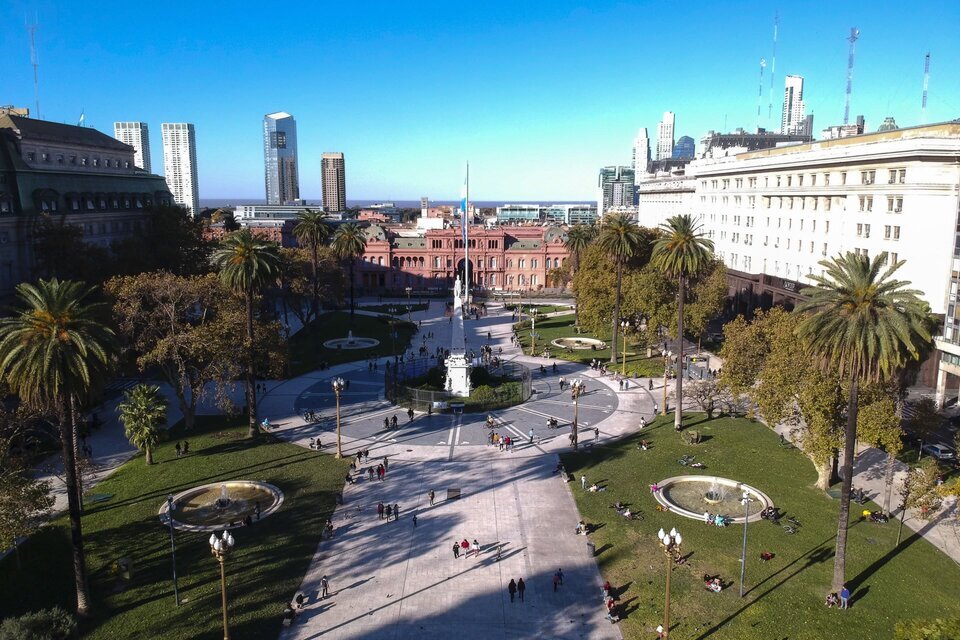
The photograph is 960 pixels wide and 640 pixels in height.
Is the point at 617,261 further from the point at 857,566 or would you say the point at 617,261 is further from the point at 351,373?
the point at 857,566

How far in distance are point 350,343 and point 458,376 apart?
2714cm

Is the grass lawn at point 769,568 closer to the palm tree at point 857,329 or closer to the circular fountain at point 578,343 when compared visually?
the palm tree at point 857,329

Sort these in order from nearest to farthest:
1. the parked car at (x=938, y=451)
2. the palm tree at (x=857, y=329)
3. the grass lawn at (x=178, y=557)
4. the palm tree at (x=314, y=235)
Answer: the grass lawn at (x=178, y=557) < the palm tree at (x=857, y=329) < the parked car at (x=938, y=451) < the palm tree at (x=314, y=235)

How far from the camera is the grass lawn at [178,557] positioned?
25.9 m

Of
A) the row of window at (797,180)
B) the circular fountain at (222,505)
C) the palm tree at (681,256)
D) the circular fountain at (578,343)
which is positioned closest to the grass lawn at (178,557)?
the circular fountain at (222,505)

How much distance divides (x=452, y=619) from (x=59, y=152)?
81.6 meters

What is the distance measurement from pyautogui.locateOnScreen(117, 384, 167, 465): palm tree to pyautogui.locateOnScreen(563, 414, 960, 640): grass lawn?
27.1m

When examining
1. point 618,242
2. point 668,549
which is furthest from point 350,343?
point 668,549

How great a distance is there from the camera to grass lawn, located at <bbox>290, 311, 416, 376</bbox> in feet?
232

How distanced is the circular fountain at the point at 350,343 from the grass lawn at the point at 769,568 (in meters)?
43.1

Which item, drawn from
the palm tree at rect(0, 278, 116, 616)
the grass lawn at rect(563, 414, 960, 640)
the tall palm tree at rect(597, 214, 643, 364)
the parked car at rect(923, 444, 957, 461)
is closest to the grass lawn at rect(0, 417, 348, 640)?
the palm tree at rect(0, 278, 116, 616)

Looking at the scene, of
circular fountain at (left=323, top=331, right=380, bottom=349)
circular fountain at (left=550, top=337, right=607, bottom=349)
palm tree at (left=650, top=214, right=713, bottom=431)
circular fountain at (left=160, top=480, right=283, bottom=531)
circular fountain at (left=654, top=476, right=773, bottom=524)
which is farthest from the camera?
circular fountain at (left=323, top=331, right=380, bottom=349)

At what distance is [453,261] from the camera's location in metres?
122

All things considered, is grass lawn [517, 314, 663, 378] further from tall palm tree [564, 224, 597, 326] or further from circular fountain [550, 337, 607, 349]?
tall palm tree [564, 224, 597, 326]
